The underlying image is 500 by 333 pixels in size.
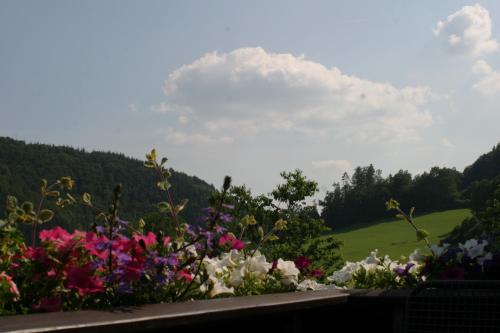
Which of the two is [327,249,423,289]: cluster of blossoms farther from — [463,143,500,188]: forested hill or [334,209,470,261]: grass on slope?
[463,143,500,188]: forested hill

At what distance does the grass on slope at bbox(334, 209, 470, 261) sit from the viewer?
56475mm

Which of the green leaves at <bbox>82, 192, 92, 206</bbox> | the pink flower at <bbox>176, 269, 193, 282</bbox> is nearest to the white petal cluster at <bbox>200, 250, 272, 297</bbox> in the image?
the pink flower at <bbox>176, 269, 193, 282</bbox>

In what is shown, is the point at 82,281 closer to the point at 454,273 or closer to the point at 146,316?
the point at 146,316

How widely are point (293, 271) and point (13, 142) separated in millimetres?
128772

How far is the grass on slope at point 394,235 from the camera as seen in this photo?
56.5 m

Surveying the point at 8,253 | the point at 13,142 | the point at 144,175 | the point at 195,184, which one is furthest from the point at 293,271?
the point at 13,142

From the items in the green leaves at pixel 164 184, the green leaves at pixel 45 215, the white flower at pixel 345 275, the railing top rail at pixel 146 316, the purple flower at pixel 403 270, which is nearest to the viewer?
the railing top rail at pixel 146 316

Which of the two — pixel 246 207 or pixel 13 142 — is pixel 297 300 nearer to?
pixel 246 207

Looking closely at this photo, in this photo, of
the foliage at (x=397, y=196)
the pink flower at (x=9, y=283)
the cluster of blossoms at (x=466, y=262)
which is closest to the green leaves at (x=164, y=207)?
the pink flower at (x=9, y=283)

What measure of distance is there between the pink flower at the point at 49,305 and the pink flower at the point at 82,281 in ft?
0.31

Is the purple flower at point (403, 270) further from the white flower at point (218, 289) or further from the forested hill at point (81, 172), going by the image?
the forested hill at point (81, 172)

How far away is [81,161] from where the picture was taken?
119m

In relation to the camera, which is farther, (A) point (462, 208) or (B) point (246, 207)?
(A) point (462, 208)

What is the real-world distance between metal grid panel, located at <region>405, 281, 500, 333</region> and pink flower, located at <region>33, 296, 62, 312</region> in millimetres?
1506
